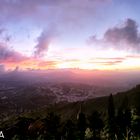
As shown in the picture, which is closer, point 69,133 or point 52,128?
point 52,128

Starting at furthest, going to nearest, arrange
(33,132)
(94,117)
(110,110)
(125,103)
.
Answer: (125,103), (33,132), (110,110), (94,117)

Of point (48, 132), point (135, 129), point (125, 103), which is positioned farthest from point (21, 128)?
point (125, 103)

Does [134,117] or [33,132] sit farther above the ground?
[134,117]

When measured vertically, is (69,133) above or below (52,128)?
below

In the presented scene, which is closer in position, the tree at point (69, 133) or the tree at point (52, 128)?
the tree at point (52, 128)

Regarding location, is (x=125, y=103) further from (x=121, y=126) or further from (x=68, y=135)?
(x=68, y=135)

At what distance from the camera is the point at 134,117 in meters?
97.3

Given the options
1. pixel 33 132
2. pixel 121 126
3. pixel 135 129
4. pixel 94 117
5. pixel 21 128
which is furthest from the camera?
pixel 33 132

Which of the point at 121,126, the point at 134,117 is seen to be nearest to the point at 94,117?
the point at 121,126

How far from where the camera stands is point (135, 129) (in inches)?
3755

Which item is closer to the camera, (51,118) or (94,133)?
(51,118)

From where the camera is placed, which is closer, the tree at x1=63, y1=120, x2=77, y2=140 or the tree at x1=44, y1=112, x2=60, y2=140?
the tree at x1=44, y1=112, x2=60, y2=140

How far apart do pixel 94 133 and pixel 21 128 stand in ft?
97.7

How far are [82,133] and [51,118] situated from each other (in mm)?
18017
